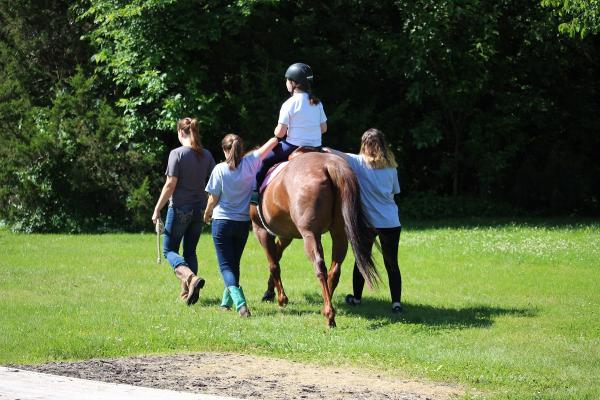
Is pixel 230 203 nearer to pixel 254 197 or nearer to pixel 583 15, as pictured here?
pixel 254 197

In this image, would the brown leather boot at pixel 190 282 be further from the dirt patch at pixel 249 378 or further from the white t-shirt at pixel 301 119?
the dirt patch at pixel 249 378

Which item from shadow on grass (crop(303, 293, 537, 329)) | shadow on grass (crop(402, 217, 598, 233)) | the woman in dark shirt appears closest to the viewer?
shadow on grass (crop(303, 293, 537, 329))

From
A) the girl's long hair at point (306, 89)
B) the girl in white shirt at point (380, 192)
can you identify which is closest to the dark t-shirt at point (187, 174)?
the girl's long hair at point (306, 89)

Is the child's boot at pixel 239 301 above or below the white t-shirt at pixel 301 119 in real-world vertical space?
below

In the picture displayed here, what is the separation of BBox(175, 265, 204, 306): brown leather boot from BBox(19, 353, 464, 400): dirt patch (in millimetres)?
3024

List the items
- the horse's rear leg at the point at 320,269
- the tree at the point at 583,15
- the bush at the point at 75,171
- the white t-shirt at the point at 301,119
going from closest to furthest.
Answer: the horse's rear leg at the point at 320,269 → the white t-shirt at the point at 301,119 → the tree at the point at 583,15 → the bush at the point at 75,171

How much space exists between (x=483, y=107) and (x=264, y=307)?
1881 cm

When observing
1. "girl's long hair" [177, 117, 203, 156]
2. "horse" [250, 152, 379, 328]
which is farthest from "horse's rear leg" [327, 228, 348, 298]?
"girl's long hair" [177, 117, 203, 156]

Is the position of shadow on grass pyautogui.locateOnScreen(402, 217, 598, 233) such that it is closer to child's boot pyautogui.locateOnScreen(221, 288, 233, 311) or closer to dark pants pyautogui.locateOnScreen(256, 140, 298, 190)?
dark pants pyautogui.locateOnScreen(256, 140, 298, 190)

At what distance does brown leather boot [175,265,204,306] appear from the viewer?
12.5 metres

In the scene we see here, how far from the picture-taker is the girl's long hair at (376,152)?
12305 mm

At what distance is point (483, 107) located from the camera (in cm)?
3017

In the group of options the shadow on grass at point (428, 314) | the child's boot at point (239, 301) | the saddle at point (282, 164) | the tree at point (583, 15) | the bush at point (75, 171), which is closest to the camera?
the shadow on grass at point (428, 314)

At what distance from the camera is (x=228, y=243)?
12.4m
